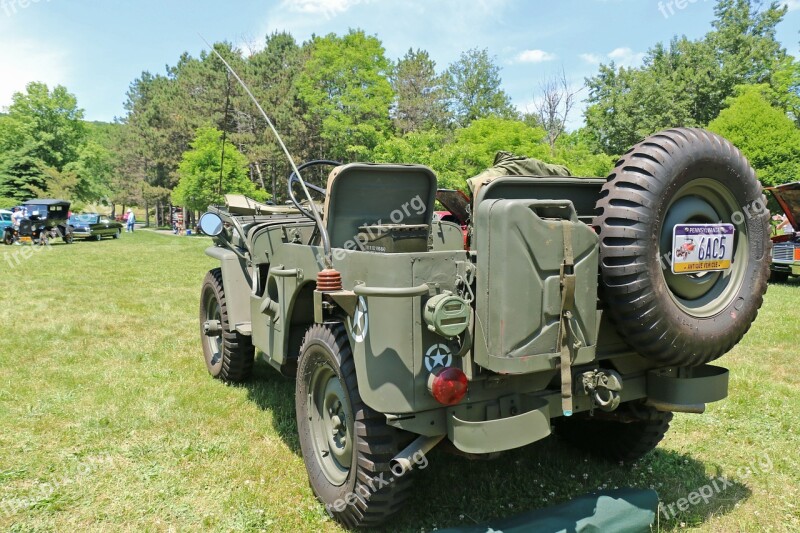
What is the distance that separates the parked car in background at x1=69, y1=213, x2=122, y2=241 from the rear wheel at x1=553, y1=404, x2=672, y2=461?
92.7 feet

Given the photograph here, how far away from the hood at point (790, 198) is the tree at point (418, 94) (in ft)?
76.4

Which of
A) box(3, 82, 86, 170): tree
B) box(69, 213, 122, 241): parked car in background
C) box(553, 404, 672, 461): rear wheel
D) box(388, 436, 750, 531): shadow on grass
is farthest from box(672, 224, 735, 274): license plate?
box(3, 82, 86, 170): tree

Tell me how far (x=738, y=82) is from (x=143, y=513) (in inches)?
1409

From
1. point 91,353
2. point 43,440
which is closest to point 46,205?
point 91,353

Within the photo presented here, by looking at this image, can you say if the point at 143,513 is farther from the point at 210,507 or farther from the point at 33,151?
the point at 33,151

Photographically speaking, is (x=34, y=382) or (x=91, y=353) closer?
(x=34, y=382)

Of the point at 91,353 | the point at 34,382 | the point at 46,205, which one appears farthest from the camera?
the point at 46,205

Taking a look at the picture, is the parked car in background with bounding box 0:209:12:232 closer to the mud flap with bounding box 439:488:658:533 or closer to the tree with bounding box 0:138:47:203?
the tree with bounding box 0:138:47:203

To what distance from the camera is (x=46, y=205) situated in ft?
84.5

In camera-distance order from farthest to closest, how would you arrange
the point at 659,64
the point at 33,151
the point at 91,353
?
the point at 33,151 → the point at 659,64 → the point at 91,353

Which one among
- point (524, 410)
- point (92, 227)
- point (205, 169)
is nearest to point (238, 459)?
point (524, 410)

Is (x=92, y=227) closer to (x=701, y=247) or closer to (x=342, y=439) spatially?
(x=342, y=439)

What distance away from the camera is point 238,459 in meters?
3.99

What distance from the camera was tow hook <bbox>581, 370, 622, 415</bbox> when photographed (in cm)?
280
